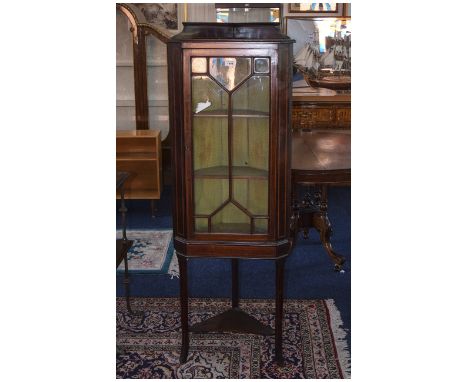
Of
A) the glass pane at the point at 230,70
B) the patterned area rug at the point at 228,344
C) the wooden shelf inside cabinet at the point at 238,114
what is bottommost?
the patterned area rug at the point at 228,344

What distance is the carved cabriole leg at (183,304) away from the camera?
258 centimetres

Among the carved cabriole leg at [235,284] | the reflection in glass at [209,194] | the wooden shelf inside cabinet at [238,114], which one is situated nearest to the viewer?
the wooden shelf inside cabinet at [238,114]

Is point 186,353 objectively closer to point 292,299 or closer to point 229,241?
point 229,241

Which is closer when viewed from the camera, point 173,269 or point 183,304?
point 183,304

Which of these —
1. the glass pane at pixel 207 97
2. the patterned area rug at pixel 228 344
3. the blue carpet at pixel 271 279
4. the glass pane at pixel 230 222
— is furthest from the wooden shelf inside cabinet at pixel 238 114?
the blue carpet at pixel 271 279

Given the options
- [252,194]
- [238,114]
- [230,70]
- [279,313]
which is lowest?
[279,313]

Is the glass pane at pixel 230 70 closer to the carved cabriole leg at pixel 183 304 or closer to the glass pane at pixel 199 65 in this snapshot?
the glass pane at pixel 199 65

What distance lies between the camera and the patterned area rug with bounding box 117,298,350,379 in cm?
269

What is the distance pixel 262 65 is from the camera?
89.0 inches

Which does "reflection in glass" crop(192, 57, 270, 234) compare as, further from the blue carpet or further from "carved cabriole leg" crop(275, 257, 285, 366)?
the blue carpet

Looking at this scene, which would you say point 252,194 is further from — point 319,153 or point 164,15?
point 164,15

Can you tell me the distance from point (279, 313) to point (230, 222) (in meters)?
0.51

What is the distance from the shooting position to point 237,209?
8.14 ft

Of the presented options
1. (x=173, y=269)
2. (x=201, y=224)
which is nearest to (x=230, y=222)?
(x=201, y=224)
